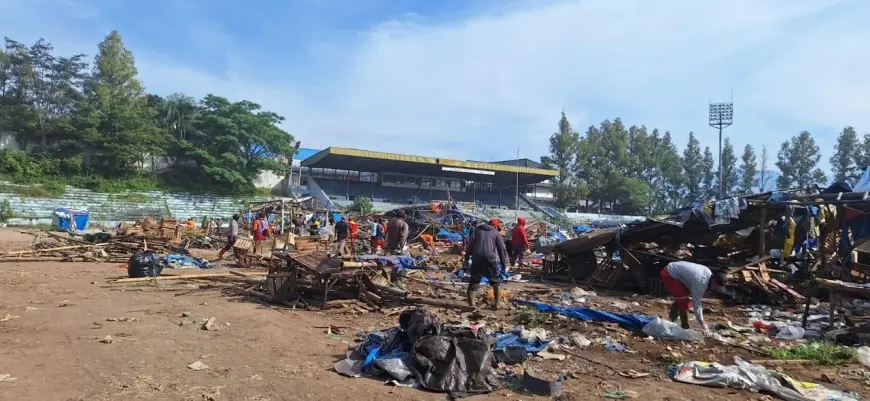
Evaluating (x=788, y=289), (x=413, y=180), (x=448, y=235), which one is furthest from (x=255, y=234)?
(x=413, y=180)

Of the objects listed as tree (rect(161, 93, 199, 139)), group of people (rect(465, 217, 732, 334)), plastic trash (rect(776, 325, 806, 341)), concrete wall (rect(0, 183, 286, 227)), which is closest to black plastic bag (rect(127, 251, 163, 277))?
group of people (rect(465, 217, 732, 334))

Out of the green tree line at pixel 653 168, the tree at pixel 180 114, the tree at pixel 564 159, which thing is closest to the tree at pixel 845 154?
the green tree line at pixel 653 168

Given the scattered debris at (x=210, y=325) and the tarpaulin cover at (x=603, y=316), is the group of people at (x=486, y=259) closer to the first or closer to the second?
the tarpaulin cover at (x=603, y=316)

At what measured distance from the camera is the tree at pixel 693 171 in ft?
227

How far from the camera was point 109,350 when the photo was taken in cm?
650

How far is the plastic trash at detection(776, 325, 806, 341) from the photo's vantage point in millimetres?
8164

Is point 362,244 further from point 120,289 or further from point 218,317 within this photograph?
point 218,317

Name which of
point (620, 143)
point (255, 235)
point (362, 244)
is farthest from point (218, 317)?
point (620, 143)

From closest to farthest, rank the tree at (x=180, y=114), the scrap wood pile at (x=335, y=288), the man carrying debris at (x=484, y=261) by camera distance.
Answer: the scrap wood pile at (x=335, y=288) → the man carrying debris at (x=484, y=261) → the tree at (x=180, y=114)

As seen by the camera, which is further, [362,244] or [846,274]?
[362,244]

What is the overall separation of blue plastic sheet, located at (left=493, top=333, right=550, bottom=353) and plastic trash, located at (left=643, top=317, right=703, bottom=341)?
5.95 ft

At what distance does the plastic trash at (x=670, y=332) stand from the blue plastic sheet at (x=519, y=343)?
1.81 meters

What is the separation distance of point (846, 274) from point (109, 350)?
13146mm

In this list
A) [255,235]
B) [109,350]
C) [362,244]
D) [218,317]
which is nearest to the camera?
[109,350]
